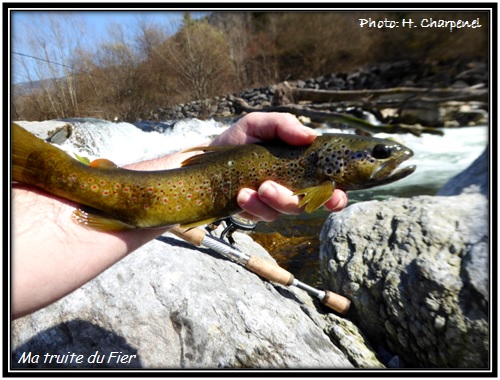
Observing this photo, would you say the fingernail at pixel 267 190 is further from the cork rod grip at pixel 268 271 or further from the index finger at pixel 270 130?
the cork rod grip at pixel 268 271

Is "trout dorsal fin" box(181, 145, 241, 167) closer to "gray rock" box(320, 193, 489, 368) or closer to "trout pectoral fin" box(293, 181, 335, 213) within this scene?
"trout pectoral fin" box(293, 181, 335, 213)

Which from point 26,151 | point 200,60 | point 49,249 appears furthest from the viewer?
point 200,60

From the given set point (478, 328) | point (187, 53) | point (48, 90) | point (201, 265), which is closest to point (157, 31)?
point (187, 53)

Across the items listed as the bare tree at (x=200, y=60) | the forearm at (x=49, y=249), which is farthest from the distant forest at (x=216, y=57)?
the forearm at (x=49, y=249)

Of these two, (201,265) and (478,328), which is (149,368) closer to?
(201,265)

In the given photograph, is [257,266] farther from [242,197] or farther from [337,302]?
[242,197]

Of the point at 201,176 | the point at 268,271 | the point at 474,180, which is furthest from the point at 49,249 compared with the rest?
the point at 474,180

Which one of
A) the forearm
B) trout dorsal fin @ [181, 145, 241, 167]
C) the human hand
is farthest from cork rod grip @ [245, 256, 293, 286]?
trout dorsal fin @ [181, 145, 241, 167]
